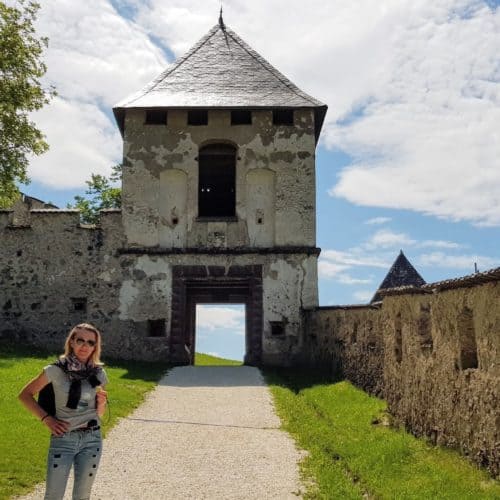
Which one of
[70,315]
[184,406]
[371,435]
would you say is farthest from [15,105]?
[371,435]

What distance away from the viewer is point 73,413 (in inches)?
161

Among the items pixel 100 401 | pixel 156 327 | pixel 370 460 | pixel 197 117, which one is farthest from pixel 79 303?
pixel 100 401

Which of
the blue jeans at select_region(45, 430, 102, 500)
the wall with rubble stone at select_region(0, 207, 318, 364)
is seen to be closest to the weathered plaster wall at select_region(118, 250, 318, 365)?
the wall with rubble stone at select_region(0, 207, 318, 364)

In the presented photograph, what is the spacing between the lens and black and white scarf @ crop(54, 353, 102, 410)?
411cm

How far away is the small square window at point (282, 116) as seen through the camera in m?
19.0

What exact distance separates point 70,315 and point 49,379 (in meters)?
14.3

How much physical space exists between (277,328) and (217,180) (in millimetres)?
5995

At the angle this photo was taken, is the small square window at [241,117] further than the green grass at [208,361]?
No

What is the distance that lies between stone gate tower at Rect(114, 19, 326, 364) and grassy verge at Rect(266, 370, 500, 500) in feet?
23.6

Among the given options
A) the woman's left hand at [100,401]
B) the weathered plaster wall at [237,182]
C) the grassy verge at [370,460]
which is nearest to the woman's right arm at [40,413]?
the woman's left hand at [100,401]

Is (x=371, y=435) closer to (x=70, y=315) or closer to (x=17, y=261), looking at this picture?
(x=70, y=315)

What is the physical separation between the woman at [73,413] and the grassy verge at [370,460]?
250 centimetres

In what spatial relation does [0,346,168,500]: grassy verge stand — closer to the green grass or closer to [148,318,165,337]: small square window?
[148,318,165,337]: small square window

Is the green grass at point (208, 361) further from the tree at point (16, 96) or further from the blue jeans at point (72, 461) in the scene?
the blue jeans at point (72, 461)
